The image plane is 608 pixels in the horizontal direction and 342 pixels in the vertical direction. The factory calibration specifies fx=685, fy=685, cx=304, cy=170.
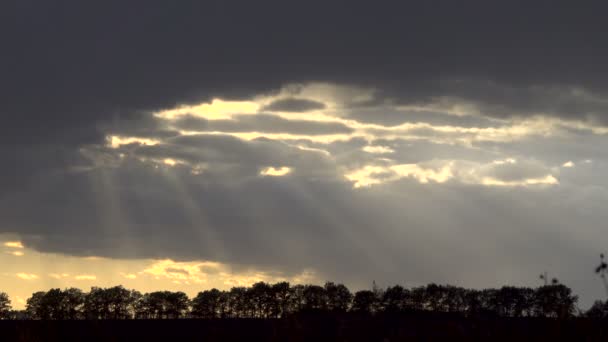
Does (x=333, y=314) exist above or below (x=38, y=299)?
below

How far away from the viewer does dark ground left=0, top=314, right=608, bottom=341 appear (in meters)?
23.0

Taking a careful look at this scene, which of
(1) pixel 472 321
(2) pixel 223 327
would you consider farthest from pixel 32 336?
(1) pixel 472 321

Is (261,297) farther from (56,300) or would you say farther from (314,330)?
(314,330)

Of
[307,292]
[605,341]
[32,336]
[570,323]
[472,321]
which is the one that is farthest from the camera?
[307,292]

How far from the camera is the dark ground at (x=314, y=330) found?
23.0 metres

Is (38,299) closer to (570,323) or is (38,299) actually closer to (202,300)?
(202,300)

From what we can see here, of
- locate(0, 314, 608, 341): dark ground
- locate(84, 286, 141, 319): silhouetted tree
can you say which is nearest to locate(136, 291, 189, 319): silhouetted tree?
locate(84, 286, 141, 319): silhouetted tree

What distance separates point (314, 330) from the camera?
2595cm

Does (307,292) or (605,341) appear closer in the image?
(605,341)

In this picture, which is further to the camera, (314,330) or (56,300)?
(56,300)

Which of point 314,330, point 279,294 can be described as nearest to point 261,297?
point 279,294

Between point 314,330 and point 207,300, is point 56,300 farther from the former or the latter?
point 314,330

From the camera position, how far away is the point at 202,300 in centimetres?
15225

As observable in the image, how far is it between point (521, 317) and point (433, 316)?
562 centimetres
